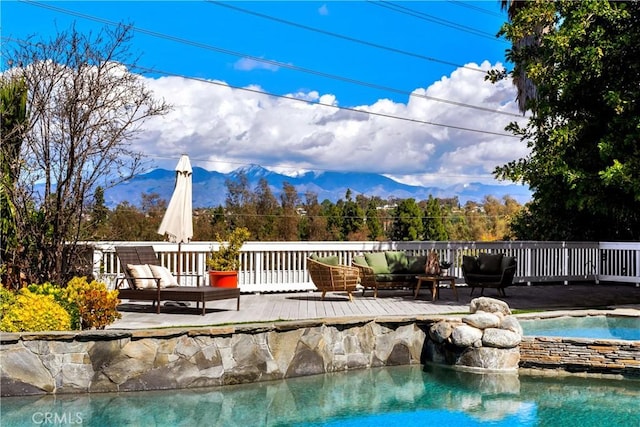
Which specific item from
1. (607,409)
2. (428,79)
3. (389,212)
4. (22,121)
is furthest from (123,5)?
(428,79)

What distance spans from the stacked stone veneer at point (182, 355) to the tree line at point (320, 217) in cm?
1552

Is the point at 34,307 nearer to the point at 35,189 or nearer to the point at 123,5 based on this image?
the point at 35,189

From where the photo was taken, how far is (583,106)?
38.3ft

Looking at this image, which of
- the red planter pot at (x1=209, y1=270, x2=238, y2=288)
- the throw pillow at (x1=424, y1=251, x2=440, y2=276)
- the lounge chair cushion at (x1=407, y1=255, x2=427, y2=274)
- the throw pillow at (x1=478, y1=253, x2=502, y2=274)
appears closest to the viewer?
the red planter pot at (x1=209, y1=270, x2=238, y2=288)

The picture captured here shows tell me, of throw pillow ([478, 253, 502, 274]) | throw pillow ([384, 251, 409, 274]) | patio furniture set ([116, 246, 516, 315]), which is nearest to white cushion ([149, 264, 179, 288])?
patio furniture set ([116, 246, 516, 315])

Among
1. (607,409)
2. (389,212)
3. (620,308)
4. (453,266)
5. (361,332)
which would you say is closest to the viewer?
(607,409)

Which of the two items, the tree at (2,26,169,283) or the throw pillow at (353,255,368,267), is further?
the throw pillow at (353,255,368,267)

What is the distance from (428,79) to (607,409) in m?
77.5

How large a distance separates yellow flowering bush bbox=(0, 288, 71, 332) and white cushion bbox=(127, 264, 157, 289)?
210 cm

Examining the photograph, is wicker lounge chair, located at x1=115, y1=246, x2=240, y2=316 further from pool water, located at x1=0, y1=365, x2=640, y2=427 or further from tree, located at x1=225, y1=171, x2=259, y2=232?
tree, located at x1=225, y1=171, x2=259, y2=232

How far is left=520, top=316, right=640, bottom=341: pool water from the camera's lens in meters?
8.36

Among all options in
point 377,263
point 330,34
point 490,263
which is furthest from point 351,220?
point 377,263

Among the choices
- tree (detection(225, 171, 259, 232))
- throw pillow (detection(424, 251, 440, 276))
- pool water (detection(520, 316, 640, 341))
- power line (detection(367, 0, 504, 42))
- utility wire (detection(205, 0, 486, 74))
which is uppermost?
power line (detection(367, 0, 504, 42))

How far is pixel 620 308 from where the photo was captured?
10.4m
